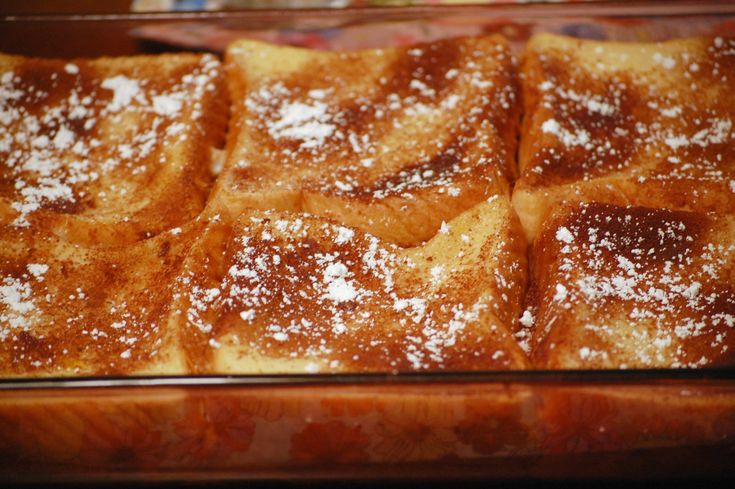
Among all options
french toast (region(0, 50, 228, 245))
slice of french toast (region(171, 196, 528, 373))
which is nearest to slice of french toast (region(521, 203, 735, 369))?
slice of french toast (region(171, 196, 528, 373))

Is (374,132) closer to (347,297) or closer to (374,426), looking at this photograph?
(347,297)

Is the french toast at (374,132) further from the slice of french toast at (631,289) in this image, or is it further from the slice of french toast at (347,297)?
the slice of french toast at (631,289)

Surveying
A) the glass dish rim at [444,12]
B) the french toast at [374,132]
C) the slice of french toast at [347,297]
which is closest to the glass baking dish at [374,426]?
the slice of french toast at [347,297]

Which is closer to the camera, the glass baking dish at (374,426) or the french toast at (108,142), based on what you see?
the glass baking dish at (374,426)

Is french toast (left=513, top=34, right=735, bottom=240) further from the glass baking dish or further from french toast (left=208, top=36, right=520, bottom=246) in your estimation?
the glass baking dish

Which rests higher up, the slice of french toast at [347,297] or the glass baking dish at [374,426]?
the slice of french toast at [347,297]

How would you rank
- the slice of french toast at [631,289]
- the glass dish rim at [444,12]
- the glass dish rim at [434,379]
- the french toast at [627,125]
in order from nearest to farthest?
the glass dish rim at [434,379] < the slice of french toast at [631,289] < the french toast at [627,125] < the glass dish rim at [444,12]

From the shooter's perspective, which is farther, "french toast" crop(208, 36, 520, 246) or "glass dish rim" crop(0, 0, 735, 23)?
"glass dish rim" crop(0, 0, 735, 23)
